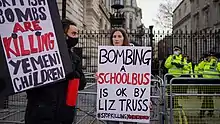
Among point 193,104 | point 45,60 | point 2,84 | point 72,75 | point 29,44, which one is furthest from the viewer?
point 193,104

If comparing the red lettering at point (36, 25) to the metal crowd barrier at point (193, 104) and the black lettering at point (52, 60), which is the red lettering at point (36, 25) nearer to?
the black lettering at point (52, 60)

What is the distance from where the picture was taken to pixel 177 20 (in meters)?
82.4

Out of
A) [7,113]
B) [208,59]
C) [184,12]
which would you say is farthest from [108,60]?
[184,12]

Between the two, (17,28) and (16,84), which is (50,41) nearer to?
(17,28)

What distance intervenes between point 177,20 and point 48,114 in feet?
266

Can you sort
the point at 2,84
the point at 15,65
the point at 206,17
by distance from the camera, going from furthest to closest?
the point at 206,17 → the point at 15,65 → the point at 2,84

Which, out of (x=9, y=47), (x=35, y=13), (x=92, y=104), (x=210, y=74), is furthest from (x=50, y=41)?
(x=210, y=74)

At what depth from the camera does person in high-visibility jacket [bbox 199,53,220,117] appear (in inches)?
288

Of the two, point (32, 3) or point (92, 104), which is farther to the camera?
point (92, 104)

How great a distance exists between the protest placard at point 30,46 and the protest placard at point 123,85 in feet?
5.39

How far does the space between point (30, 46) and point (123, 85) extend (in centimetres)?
211

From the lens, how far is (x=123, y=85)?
5098 millimetres

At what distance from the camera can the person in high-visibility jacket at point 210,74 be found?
7.31 m

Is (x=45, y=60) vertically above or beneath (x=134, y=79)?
above
